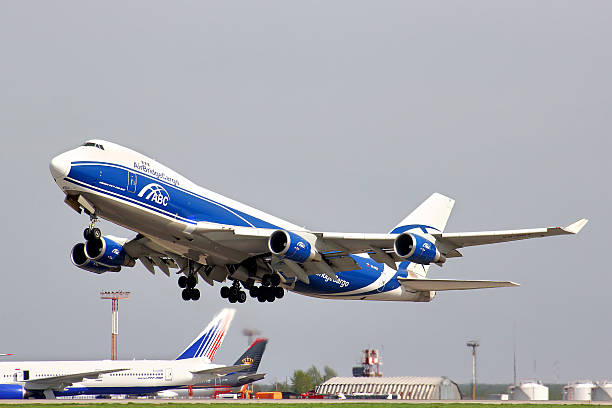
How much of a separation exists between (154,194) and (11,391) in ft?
112

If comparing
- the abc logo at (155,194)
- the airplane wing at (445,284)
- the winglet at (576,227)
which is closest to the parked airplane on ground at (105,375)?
the airplane wing at (445,284)

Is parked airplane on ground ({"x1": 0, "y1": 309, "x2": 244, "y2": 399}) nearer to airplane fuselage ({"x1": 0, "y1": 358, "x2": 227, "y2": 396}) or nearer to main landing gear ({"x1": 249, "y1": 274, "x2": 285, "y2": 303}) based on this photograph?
airplane fuselage ({"x1": 0, "y1": 358, "x2": 227, "y2": 396})

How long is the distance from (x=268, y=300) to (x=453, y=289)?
1117 centimetres

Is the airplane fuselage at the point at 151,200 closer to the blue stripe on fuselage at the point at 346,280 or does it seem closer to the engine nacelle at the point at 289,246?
the engine nacelle at the point at 289,246

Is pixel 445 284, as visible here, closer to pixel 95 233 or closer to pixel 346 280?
pixel 346 280

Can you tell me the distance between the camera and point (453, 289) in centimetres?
4919

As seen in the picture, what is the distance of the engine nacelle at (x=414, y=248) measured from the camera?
1500 inches

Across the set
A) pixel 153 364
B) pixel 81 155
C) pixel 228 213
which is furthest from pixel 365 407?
pixel 153 364

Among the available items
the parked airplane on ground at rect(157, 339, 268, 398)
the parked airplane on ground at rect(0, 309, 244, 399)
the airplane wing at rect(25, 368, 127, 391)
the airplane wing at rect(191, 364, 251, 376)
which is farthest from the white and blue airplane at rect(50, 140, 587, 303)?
the parked airplane on ground at rect(157, 339, 268, 398)

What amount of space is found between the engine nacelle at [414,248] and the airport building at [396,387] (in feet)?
92.4

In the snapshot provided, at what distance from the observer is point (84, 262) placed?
43562 millimetres

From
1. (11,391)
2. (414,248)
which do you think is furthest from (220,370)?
(414,248)

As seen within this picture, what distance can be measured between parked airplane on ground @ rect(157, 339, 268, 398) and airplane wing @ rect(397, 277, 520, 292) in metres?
33.8

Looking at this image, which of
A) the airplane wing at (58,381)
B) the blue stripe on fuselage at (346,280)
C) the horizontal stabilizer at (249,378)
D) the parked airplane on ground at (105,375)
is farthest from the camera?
the horizontal stabilizer at (249,378)
